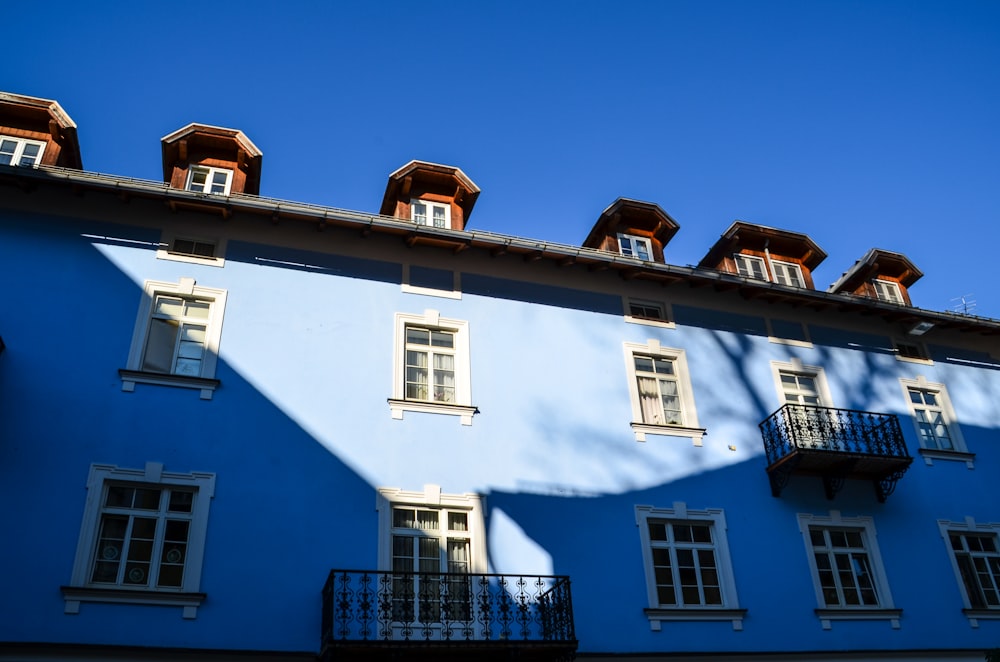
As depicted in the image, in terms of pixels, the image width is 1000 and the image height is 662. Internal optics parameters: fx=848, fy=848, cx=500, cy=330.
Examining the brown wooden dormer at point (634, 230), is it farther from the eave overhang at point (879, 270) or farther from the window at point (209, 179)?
the window at point (209, 179)

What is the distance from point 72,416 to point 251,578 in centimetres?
366

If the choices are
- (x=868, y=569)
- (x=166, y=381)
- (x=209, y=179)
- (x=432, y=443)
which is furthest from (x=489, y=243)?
(x=868, y=569)

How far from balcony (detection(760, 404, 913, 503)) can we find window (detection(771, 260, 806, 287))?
349 cm

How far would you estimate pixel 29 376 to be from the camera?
1287 centimetres

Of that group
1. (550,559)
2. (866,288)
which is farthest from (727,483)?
→ (866,288)

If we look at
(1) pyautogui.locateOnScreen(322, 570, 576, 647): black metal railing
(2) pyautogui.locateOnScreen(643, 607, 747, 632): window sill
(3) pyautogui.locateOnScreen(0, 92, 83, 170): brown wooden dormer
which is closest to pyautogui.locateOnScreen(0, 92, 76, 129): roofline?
(3) pyautogui.locateOnScreen(0, 92, 83, 170): brown wooden dormer

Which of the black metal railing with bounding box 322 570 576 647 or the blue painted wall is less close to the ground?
the blue painted wall

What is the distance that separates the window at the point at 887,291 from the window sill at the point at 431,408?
36.6 feet

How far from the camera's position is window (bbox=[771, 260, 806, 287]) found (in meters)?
19.3

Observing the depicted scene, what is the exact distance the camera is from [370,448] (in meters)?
13.8

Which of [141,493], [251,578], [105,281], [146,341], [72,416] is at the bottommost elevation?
[251,578]

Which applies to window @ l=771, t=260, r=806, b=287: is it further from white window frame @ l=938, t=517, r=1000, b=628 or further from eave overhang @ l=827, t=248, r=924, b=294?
white window frame @ l=938, t=517, r=1000, b=628

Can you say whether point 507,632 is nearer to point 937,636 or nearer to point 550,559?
point 550,559

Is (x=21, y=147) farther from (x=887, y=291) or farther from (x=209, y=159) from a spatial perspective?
(x=887, y=291)
